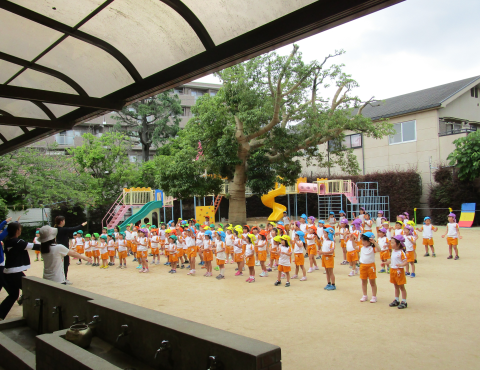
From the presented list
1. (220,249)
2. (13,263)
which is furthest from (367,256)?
(13,263)

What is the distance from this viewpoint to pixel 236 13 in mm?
3670

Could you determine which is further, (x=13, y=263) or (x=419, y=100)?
(x=419, y=100)

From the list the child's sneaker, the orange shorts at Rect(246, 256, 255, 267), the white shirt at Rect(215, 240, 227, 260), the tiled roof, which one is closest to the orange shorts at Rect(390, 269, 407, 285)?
the child's sneaker

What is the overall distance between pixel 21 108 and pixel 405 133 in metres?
24.8

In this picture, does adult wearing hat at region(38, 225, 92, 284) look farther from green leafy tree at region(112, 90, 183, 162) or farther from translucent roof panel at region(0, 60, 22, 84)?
green leafy tree at region(112, 90, 183, 162)

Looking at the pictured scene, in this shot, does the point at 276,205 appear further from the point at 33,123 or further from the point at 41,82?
the point at 41,82

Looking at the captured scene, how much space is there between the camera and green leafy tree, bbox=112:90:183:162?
35.9 metres

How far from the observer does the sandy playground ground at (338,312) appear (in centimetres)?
526

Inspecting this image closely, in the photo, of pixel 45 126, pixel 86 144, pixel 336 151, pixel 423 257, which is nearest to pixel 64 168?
pixel 86 144

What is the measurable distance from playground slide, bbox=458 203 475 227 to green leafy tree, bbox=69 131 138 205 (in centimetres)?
2295

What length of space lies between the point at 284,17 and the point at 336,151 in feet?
62.5

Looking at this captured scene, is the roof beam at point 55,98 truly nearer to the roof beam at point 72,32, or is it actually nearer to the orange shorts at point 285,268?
the roof beam at point 72,32

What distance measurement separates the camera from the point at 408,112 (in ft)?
83.2

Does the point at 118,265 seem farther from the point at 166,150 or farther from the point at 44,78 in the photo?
the point at 166,150
